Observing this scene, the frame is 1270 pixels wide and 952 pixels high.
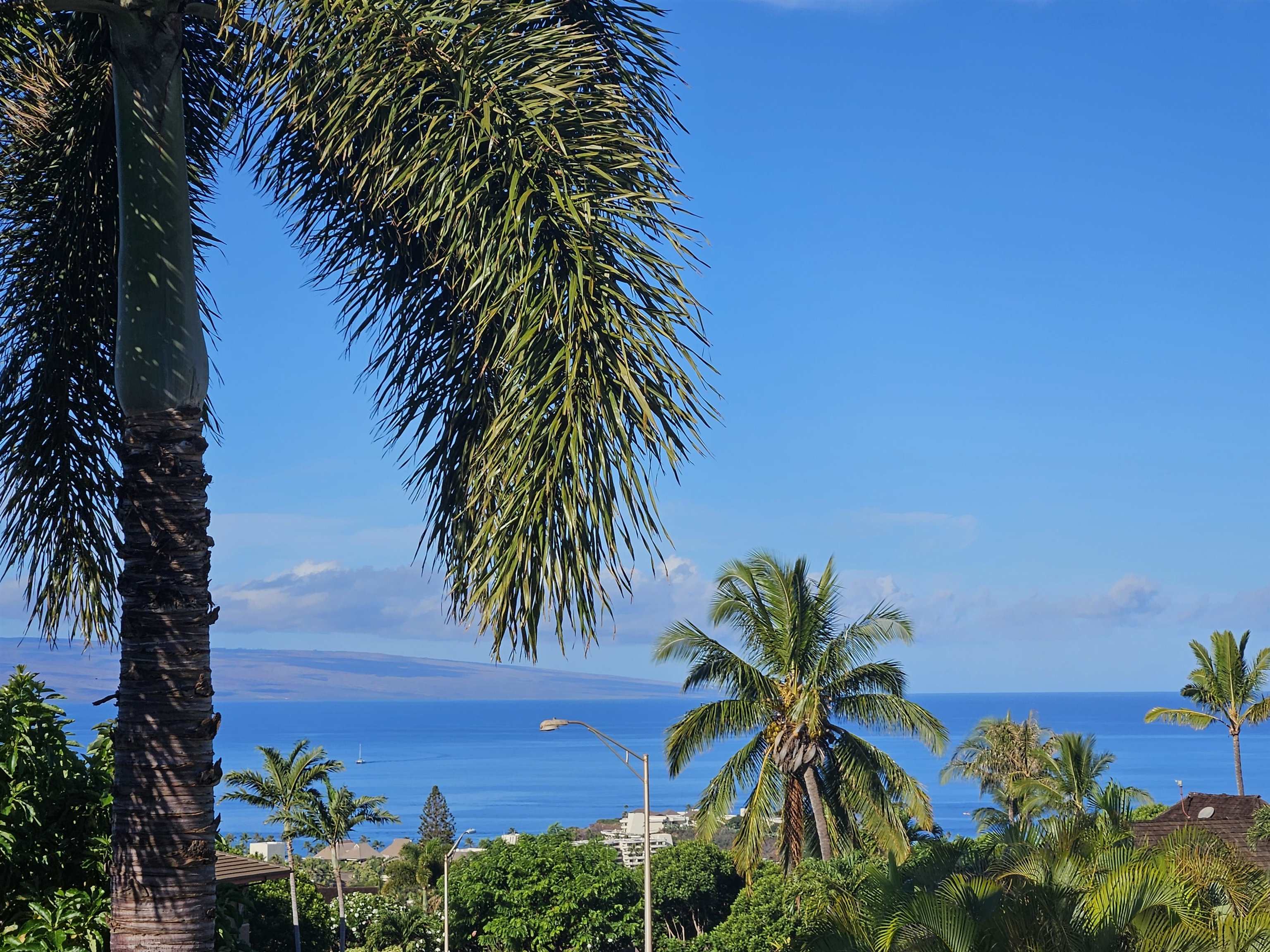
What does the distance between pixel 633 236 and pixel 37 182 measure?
428cm

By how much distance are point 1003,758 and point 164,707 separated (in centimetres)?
6327

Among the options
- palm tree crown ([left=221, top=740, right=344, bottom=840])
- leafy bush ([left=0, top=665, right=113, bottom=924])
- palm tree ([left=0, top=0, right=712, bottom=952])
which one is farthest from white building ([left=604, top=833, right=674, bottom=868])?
palm tree ([left=0, top=0, right=712, bottom=952])

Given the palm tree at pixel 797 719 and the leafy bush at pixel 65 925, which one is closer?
the leafy bush at pixel 65 925

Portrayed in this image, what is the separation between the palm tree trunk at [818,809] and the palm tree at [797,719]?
40mm

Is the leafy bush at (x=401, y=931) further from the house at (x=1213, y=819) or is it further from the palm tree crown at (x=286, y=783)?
the house at (x=1213, y=819)

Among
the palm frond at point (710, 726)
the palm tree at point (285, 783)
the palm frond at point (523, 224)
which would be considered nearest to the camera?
the palm frond at point (523, 224)

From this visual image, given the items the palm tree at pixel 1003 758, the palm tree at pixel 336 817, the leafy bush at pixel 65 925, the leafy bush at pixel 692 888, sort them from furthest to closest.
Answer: the palm tree at pixel 1003 758, the palm tree at pixel 336 817, the leafy bush at pixel 692 888, the leafy bush at pixel 65 925

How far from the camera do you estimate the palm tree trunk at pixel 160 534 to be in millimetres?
5082

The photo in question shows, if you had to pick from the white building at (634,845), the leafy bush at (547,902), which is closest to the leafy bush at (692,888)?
the leafy bush at (547,902)

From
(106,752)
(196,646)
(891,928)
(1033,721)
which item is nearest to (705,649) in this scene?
(891,928)

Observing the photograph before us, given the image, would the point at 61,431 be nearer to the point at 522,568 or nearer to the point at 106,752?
the point at 106,752

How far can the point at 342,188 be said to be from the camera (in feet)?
21.8

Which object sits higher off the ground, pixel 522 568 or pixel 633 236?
pixel 633 236

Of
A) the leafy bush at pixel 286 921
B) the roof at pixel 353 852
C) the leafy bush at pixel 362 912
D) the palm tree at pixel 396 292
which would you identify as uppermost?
the palm tree at pixel 396 292
